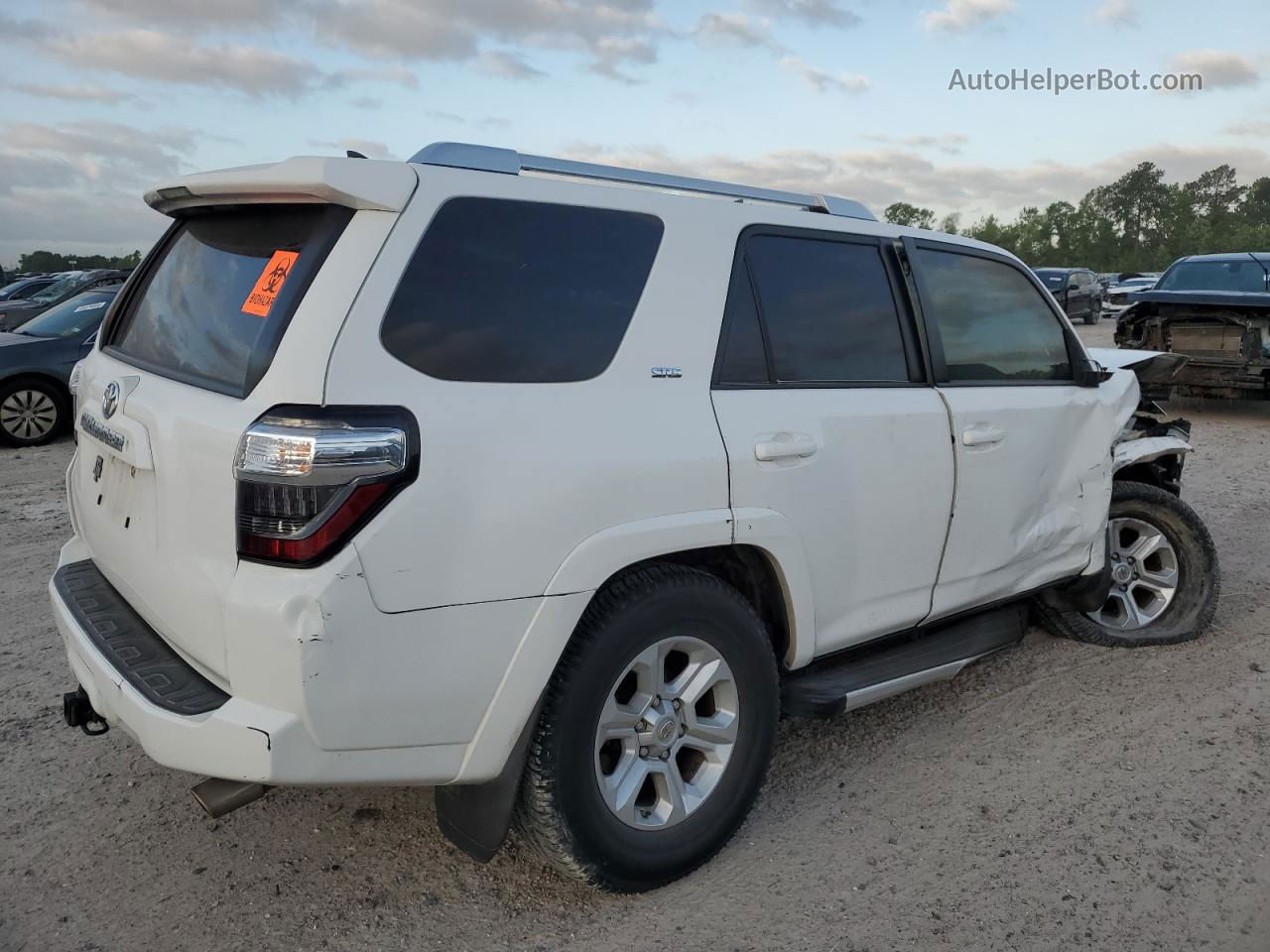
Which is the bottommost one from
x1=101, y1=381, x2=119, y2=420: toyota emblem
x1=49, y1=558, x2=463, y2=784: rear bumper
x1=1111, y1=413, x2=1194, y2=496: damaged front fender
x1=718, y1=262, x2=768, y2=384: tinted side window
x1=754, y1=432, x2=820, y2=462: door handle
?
x1=49, y1=558, x2=463, y2=784: rear bumper

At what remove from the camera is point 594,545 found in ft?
7.97

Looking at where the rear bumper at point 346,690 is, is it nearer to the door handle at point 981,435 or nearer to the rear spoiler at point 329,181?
the rear spoiler at point 329,181

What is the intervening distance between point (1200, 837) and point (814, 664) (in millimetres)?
1265

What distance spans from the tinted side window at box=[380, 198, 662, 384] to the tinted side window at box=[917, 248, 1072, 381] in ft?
4.55

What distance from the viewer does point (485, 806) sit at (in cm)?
247

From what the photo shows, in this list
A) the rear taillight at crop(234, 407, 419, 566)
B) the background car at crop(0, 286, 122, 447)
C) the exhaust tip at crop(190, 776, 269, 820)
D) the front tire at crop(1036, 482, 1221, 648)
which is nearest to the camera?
the rear taillight at crop(234, 407, 419, 566)

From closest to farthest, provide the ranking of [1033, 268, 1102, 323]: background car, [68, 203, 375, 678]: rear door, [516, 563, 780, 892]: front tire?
Answer: [68, 203, 375, 678]: rear door, [516, 563, 780, 892]: front tire, [1033, 268, 1102, 323]: background car

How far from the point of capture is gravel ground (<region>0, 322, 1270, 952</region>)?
104 inches

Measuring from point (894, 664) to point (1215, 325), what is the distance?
9.65 meters

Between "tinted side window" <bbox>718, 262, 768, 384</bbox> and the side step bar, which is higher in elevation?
"tinted side window" <bbox>718, 262, 768, 384</bbox>

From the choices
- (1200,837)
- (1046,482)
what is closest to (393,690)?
(1200,837)

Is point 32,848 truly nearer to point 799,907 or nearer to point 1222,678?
point 799,907

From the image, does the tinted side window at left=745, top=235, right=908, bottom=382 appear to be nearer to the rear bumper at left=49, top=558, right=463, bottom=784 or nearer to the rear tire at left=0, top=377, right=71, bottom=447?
the rear bumper at left=49, top=558, right=463, bottom=784

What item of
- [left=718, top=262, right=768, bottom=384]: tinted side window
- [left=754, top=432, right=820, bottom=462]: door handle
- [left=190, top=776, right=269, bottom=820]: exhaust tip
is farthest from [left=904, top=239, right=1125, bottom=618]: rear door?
[left=190, top=776, right=269, bottom=820]: exhaust tip
